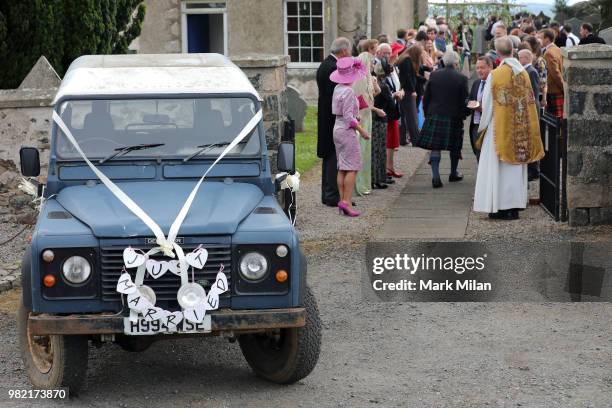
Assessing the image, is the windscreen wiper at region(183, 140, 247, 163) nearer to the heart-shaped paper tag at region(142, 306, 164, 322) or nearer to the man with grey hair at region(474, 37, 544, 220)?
the heart-shaped paper tag at region(142, 306, 164, 322)

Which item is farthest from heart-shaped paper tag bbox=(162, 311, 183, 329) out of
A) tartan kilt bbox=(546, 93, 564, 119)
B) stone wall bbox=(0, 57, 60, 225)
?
tartan kilt bbox=(546, 93, 564, 119)

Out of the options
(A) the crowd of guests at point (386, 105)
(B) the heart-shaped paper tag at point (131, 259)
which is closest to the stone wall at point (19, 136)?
(A) the crowd of guests at point (386, 105)

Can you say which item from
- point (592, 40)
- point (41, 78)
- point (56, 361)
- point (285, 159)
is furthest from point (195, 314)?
point (592, 40)

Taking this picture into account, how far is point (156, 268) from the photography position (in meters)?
7.42

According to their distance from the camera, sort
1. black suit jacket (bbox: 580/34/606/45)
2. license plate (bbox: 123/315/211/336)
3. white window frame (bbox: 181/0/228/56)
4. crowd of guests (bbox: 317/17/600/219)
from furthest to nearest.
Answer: white window frame (bbox: 181/0/228/56) → black suit jacket (bbox: 580/34/606/45) → crowd of guests (bbox: 317/17/600/219) → license plate (bbox: 123/315/211/336)

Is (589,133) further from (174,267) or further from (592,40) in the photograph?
(592,40)

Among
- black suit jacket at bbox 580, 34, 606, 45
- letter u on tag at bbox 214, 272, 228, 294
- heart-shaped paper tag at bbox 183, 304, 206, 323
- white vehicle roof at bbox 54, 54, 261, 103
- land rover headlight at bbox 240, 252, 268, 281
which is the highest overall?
white vehicle roof at bbox 54, 54, 261, 103

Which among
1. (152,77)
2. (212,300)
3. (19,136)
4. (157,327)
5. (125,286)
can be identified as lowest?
(157,327)

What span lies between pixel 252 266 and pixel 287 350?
673 mm

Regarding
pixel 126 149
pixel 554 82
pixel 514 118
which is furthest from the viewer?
pixel 554 82

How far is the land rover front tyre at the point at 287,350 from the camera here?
306 inches

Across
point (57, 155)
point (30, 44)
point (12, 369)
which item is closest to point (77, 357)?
point (12, 369)

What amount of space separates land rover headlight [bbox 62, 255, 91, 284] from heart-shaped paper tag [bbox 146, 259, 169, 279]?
38 cm

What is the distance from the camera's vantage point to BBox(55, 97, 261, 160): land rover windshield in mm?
8609
